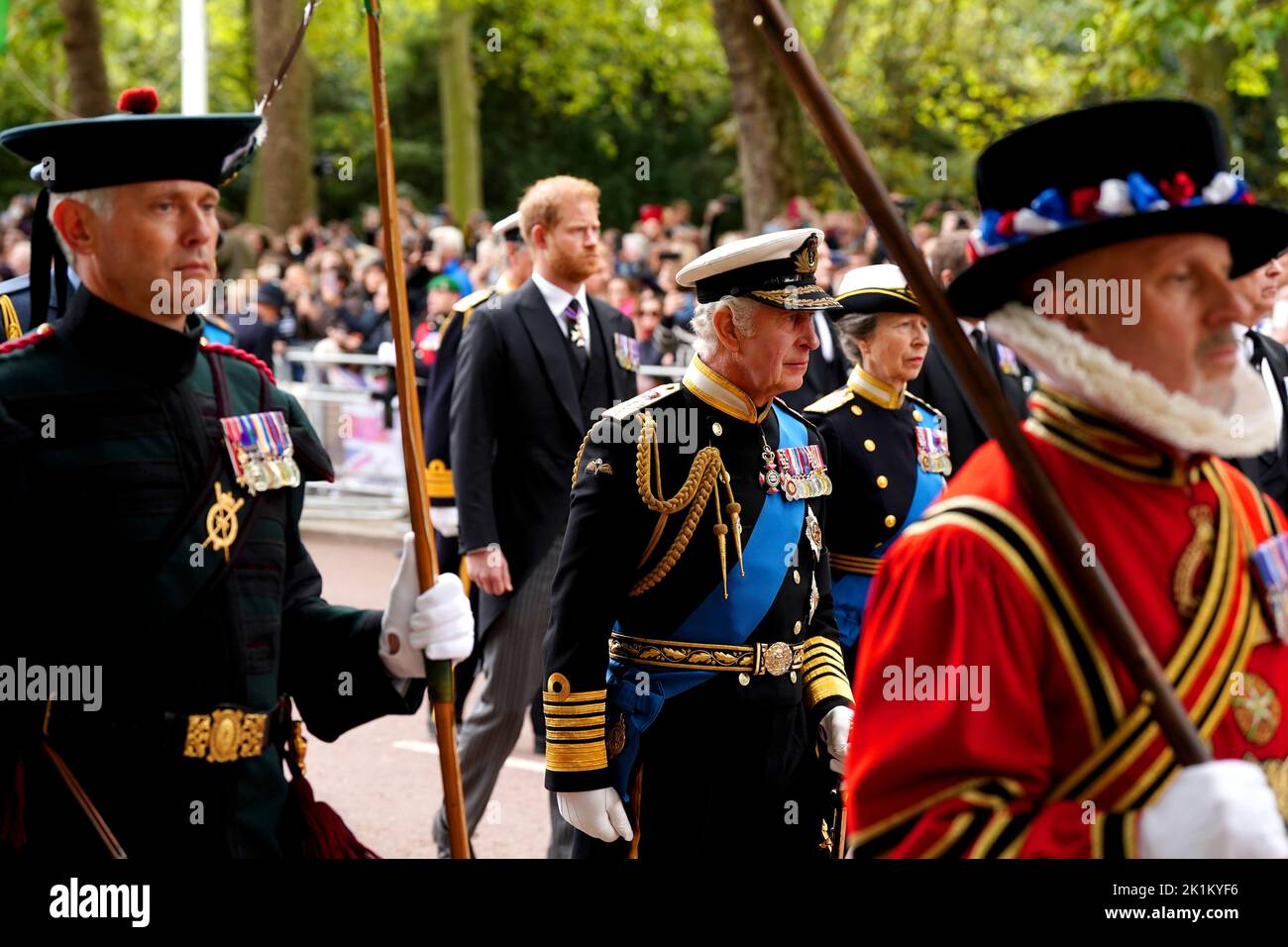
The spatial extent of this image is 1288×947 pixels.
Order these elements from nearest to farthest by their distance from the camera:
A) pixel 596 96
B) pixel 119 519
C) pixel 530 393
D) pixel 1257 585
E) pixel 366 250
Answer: pixel 1257 585
pixel 119 519
pixel 530 393
pixel 366 250
pixel 596 96

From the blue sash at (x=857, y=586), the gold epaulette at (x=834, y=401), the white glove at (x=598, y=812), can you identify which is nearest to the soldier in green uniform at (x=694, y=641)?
the white glove at (x=598, y=812)

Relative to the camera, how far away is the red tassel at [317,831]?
3396 millimetres

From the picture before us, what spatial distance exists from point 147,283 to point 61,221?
21 cm

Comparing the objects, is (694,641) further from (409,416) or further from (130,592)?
(130,592)

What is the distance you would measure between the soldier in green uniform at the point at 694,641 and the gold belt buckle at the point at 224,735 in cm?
100

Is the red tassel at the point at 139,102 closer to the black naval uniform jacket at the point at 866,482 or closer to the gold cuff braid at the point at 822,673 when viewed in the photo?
the gold cuff braid at the point at 822,673

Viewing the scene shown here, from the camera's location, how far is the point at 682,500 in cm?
420

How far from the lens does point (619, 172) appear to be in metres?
39.3

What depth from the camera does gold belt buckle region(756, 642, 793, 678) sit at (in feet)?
13.8

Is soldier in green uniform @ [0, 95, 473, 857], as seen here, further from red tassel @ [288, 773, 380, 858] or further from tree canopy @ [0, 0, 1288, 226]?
tree canopy @ [0, 0, 1288, 226]

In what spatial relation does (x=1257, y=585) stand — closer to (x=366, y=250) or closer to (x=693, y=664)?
(x=693, y=664)

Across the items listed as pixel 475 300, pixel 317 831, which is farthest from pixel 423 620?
pixel 475 300

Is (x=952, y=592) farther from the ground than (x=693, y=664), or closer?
farther from the ground

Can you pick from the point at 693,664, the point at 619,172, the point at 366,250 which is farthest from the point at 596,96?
the point at 693,664
